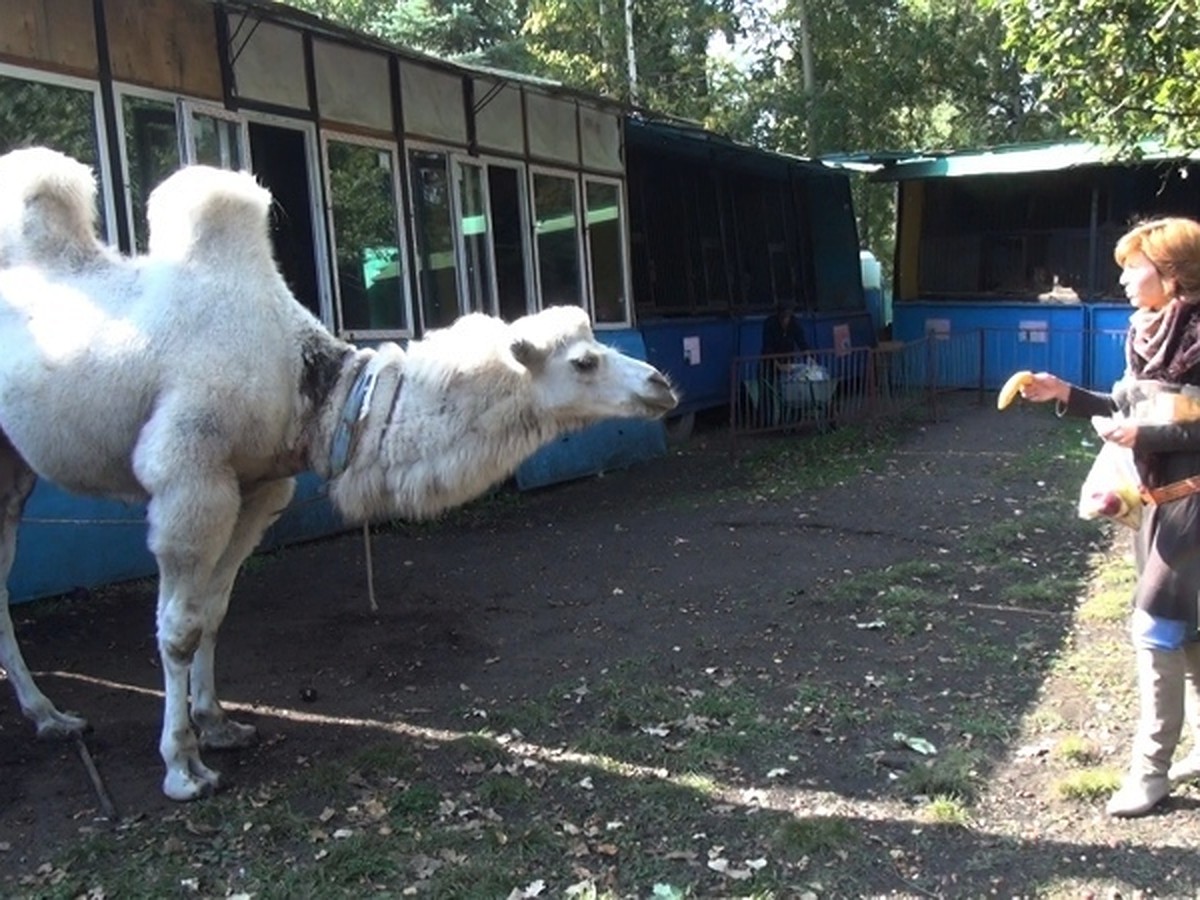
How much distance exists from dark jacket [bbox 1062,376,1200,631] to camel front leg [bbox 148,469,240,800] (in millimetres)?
3059

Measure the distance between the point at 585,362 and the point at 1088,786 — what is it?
91.9 inches

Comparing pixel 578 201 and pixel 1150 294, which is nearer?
pixel 1150 294

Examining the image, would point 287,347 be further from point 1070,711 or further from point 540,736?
point 1070,711

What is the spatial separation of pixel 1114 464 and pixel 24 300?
3974 millimetres

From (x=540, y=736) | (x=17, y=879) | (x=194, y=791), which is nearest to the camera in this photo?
(x=17, y=879)

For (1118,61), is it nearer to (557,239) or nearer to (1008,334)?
(557,239)

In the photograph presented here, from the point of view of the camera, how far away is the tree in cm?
705

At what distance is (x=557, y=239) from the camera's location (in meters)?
11.1

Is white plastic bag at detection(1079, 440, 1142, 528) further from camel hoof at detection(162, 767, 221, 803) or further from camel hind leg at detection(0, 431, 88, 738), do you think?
camel hind leg at detection(0, 431, 88, 738)

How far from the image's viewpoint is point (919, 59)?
73.5ft

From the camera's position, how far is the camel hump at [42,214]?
4.20m

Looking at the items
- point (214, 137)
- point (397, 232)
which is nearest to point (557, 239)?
point (397, 232)

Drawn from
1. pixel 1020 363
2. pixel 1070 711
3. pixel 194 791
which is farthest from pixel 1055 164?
pixel 194 791

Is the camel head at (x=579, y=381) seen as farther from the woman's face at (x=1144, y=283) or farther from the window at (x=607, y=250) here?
the window at (x=607, y=250)
